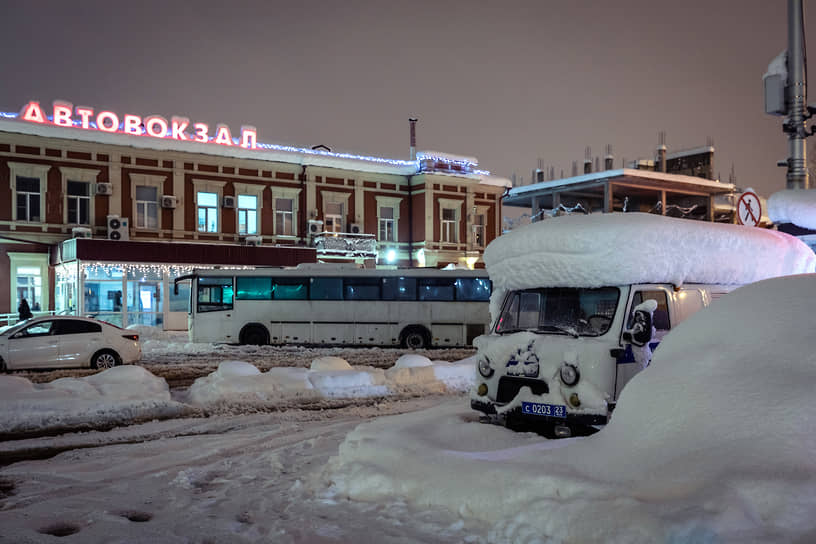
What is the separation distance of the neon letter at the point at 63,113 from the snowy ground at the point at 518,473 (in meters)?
23.7

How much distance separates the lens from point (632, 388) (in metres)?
5.59

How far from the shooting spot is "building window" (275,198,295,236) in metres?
33.6

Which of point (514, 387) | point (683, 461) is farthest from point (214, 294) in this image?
point (683, 461)

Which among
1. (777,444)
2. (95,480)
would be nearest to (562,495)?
(777,444)

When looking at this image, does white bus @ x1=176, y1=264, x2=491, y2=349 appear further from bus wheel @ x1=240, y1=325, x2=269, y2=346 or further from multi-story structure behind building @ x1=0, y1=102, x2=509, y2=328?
multi-story structure behind building @ x1=0, y1=102, x2=509, y2=328

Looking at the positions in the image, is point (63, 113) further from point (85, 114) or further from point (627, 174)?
point (627, 174)

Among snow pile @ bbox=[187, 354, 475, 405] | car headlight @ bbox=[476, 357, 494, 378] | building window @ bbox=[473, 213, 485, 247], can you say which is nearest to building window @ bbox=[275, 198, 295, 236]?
building window @ bbox=[473, 213, 485, 247]

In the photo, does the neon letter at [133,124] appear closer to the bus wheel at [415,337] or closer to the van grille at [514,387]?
the bus wheel at [415,337]

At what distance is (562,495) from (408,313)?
19008 millimetres

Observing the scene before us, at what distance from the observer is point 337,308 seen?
24.1 metres

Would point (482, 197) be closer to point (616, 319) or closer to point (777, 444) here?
point (616, 319)

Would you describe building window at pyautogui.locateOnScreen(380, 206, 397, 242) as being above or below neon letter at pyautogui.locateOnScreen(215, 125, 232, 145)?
below

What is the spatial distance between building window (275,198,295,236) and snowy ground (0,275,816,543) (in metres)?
25.3

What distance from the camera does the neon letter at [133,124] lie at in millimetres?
30016
